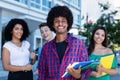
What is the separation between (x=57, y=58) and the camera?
3568 millimetres

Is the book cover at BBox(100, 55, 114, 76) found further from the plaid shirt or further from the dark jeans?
the plaid shirt

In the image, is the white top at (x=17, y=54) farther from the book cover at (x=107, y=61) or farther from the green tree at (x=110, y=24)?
the green tree at (x=110, y=24)

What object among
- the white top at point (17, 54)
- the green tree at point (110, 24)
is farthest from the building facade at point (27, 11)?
the white top at point (17, 54)

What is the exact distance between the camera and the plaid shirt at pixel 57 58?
354 cm

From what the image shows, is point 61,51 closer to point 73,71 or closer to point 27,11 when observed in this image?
point 73,71

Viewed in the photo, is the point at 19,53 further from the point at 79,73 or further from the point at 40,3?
the point at 40,3

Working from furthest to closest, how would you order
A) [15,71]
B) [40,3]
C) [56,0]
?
[56,0] < [40,3] < [15,71]

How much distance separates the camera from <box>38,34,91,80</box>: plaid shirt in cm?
354

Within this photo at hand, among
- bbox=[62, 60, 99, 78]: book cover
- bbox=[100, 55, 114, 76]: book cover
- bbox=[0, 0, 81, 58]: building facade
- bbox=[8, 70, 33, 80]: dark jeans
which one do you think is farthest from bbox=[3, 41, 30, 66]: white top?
bbox=[0, 0, 81, 58]: building facade

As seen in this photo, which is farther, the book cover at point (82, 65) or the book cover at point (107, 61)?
the book cover at point (107, 61)

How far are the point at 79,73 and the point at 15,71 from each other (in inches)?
60.4

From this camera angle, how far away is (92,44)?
5465 mm

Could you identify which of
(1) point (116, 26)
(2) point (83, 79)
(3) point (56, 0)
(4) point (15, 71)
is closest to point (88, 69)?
(2) point (83, 79)

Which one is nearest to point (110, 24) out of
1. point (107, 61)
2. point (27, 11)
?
point (27, 11)
